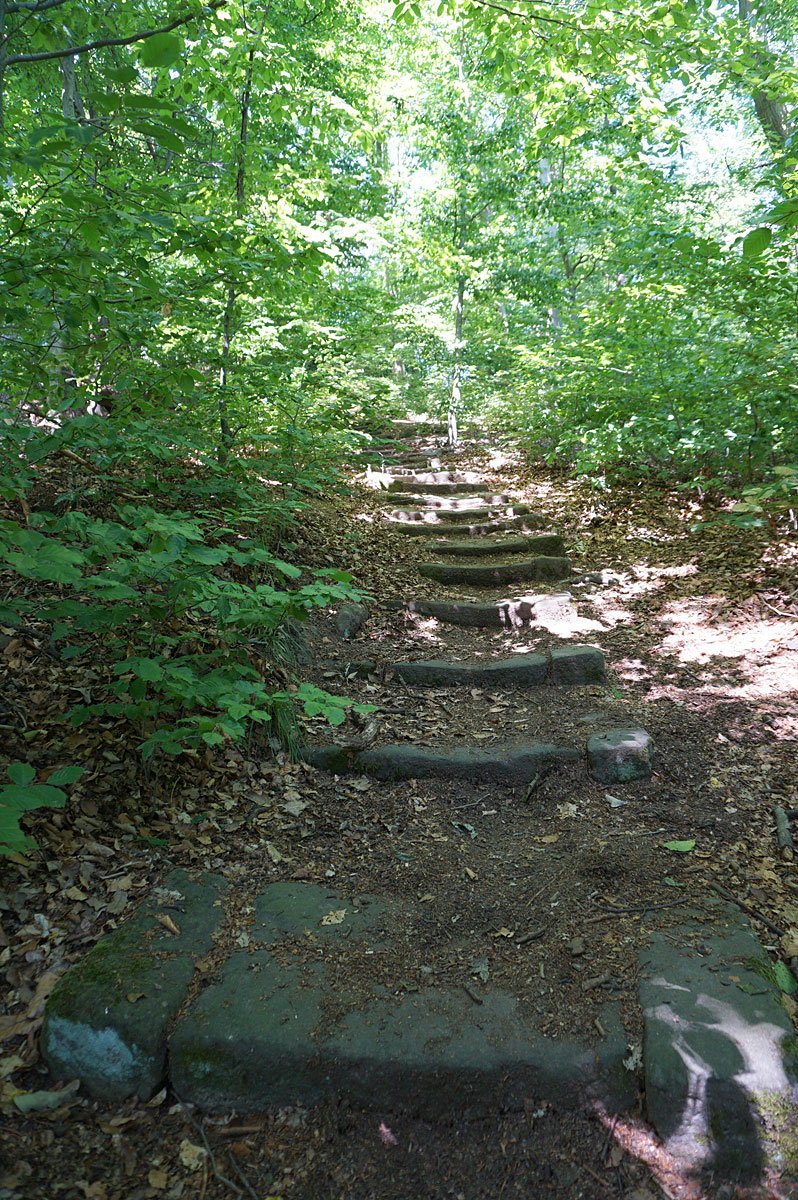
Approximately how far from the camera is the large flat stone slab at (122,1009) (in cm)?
175

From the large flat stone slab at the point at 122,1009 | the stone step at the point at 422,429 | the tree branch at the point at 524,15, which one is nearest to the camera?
the large flat stone slab at the point at 122,1009

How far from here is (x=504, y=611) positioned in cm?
493

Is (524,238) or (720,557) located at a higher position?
(524,238)

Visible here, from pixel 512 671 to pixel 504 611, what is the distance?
949 mm

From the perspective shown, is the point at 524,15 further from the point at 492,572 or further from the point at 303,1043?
the point at 303,1043

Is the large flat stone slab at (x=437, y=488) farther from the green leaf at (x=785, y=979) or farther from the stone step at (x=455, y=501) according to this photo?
the green leaf at (x=785, y=979)

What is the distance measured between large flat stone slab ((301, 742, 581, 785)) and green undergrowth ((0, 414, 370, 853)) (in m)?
0.29

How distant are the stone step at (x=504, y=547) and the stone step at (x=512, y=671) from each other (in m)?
2.13

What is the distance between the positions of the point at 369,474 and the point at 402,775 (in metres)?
6.10

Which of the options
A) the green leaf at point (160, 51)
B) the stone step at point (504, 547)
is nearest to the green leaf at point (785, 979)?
the green leaf at point (160, 51)

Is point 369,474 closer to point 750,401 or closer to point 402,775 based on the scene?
point 750,401

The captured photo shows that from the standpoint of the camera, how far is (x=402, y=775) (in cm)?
321

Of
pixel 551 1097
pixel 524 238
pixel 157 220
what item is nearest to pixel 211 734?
pixel 551 1097

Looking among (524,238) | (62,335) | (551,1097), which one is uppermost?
(524,238)
